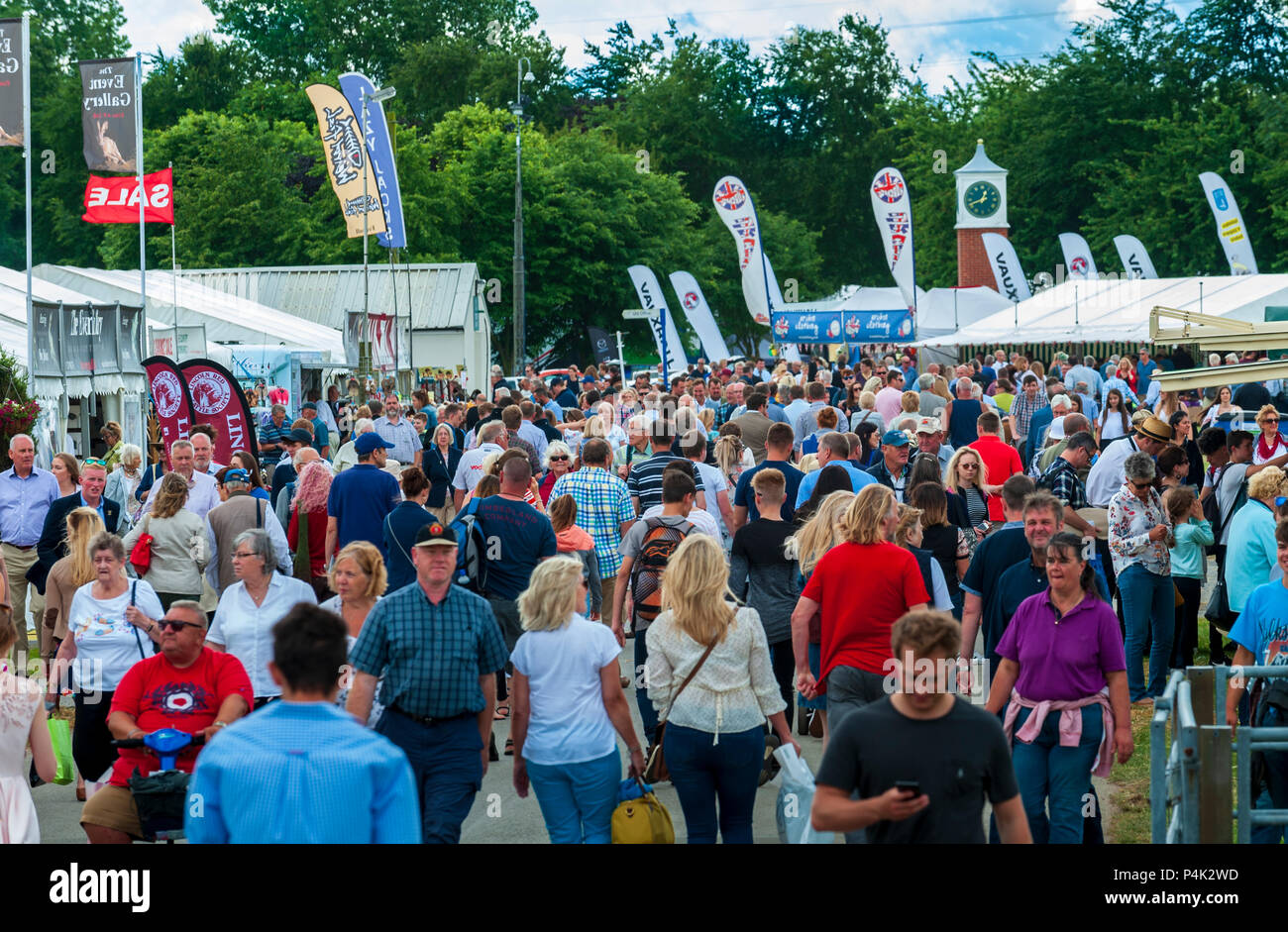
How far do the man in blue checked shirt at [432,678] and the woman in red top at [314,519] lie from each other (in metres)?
5.38

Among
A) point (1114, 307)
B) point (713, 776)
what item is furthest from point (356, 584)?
point (1114, 307)

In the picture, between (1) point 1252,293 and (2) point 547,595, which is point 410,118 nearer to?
(1) point 1252,293

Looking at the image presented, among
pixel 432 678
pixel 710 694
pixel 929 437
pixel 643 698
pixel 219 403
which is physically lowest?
pixel 643 698

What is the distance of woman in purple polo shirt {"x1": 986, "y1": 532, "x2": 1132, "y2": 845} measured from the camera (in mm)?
6336

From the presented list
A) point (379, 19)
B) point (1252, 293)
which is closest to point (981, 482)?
point (1252, 293)

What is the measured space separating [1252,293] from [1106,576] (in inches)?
958

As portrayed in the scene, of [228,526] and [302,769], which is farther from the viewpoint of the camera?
[228,526]

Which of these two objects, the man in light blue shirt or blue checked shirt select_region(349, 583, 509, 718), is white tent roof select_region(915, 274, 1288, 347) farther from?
blue checked shirt select_region(349, 583, 509, 718)

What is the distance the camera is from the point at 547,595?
6359 millimetres

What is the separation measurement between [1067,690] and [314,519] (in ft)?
21.5

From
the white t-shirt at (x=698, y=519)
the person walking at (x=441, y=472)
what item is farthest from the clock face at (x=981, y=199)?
the white t-shirt at (x=698, y=519)

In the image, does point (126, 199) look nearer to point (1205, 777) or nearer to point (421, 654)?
point (421, 654)

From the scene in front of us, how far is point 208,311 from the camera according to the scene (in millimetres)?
34312
